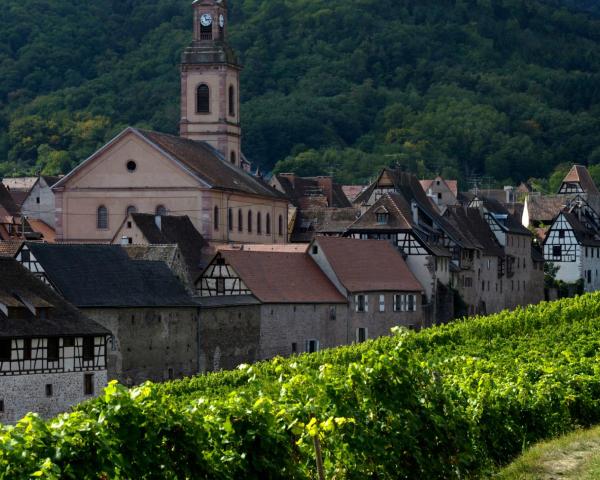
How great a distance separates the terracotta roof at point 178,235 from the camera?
77.9 metres

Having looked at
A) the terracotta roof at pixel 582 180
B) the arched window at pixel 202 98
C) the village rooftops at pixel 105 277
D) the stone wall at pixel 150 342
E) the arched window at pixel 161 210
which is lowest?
the stone wall at pixel 150 342

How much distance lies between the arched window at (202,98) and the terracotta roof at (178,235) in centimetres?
2053

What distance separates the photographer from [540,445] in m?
30.7

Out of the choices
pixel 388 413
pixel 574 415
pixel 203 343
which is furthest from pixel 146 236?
pixel 388 413

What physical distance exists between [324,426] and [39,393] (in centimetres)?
3098

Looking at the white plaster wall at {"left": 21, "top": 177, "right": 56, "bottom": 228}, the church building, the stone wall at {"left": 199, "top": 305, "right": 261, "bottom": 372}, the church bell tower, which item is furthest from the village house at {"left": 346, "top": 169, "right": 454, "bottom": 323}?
the white plaster wall at {"left": 21, "top": 177, "right": 56, "bottom": 228}

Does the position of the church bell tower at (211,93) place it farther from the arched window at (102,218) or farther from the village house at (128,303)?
the village house at (128,303)

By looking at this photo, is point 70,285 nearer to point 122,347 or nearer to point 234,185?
point 122,347

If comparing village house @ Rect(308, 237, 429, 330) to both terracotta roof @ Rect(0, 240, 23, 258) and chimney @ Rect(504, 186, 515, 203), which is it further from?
chimney @ Rect(504, 186, 515, 203)

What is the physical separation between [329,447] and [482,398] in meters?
5.93

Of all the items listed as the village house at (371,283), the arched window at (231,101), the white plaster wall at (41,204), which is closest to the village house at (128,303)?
the village house at (371,283)

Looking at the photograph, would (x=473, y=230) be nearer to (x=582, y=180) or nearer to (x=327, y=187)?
(x=327, y=187)

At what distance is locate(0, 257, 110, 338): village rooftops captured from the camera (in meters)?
53.8

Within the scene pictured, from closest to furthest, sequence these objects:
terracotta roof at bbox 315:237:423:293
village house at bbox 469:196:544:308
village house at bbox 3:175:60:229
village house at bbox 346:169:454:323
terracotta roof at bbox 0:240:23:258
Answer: terracotta roof at bbox 0:240:23:258, terracotta roof at bbox 315:237:423:293, village house at bbox 346:169:454:323, village house at bbox 469:196:544:308, village house at bbox 3:175:60:229
